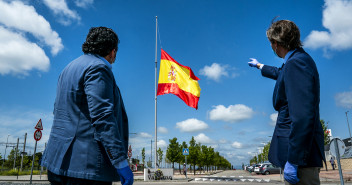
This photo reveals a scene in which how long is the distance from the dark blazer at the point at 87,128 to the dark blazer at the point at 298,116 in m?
1.28

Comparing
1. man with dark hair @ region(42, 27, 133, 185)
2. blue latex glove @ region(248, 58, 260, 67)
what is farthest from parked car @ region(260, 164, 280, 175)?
man with dark hair @ region(42, 27, 133, 185)

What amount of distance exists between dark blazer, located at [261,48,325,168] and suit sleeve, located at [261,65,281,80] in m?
0.80

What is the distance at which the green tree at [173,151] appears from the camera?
4244 cm

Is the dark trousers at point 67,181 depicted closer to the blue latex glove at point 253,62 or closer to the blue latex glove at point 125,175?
the blue latex glove at point 125,175

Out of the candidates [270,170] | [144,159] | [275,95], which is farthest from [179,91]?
[144,159]

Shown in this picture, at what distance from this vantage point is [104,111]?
1795mm

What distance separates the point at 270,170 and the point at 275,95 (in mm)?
34717

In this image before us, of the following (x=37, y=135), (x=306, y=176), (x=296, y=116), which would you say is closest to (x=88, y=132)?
(x=296, y=116)

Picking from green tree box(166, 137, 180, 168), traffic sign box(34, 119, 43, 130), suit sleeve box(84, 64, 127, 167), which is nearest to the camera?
suit sleeve box(84, 64, 127, 167)

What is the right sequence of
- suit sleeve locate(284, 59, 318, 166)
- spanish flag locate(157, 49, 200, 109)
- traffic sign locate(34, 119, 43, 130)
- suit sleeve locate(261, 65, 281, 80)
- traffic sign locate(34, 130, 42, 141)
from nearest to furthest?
suit sleeve locate(284, 59, 318, 166)
suit sleeve locate(261, 65, 281, 80)
traffic sign locate(34, 130, 42, 141)
traffic sign locate(34, 119, 43, 130)
spanish flag locate(157, 49, 200, 109)

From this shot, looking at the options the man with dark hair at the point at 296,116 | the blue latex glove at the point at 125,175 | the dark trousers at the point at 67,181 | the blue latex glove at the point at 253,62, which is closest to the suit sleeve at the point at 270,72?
the blue latex glove at the point at 253,62

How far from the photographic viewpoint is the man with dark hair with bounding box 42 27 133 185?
5.76ft

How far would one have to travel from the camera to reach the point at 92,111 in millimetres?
1806

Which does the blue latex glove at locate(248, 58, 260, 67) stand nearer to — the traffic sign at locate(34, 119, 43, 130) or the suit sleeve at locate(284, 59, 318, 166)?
the suit sleeve at locate(284, 59, 318, 166)
